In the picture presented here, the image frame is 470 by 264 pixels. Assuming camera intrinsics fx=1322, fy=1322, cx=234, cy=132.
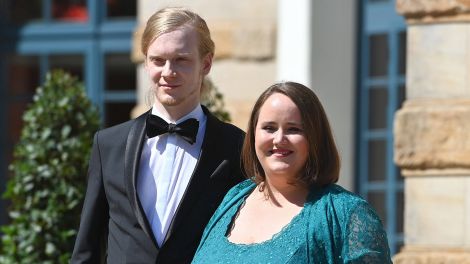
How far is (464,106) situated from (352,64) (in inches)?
55.4

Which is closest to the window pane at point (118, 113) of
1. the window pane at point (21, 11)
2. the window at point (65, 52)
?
the window at point (65, 52)

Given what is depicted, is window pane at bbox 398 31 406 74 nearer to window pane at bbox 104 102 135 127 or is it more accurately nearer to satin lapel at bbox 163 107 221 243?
window pane at bbox 104 102 135 127

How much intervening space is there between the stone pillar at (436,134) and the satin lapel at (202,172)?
8.19 feet

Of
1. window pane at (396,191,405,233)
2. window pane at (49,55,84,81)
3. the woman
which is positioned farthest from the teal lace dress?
window pane at (49,55,84,81)

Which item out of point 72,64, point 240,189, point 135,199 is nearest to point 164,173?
point 135,199

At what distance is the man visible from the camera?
13.1ft

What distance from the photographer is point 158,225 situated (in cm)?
403

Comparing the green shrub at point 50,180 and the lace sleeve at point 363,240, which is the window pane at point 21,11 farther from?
the lace sleeve at point 363,240

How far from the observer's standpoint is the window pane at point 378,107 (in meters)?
7.82

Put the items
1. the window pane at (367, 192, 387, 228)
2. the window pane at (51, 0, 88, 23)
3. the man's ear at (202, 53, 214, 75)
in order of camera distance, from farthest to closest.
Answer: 1. the window pane at (51, 0, 88, 23)
2. the window pane at (367, 192, 387, 228)
3. the man's ear at (202, 53, 214, 75)

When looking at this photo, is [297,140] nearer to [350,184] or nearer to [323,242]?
[323,242]

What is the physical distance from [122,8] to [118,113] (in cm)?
71

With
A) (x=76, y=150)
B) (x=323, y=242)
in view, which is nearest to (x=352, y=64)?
(x=76, y=150)

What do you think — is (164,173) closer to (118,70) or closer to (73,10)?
(118,70)
